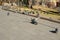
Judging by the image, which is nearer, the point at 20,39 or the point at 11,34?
the point at 20,39

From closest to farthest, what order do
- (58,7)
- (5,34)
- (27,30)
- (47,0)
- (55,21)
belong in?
(5,34) → (27,30) → (55,21) → (58,7) → (47,0)

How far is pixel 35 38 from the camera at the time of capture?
19.6 metres

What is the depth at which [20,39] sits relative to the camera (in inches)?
739

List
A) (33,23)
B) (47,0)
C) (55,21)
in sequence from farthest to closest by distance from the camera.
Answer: (47,0) → (55,21) → (33,23)

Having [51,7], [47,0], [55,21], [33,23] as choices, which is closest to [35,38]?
[33,23]

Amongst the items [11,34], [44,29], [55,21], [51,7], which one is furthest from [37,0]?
[11,34]

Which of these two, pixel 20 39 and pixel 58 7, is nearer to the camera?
pixel 20 39

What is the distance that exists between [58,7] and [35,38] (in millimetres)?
21648

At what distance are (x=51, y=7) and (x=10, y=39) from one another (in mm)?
23092

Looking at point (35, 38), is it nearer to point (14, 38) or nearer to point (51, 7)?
point (14, 38)

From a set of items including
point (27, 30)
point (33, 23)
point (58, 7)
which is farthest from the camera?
point (58, 7)

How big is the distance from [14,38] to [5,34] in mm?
1750

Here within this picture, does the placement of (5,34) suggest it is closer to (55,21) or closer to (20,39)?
(20,39)

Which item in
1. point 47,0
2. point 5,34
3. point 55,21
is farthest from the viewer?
point 47,0
